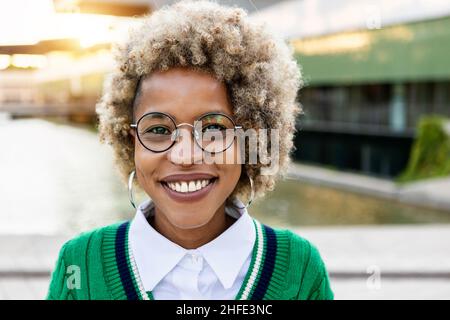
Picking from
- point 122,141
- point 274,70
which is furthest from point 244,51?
point 122,141

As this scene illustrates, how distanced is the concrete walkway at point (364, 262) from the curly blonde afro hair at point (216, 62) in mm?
3996

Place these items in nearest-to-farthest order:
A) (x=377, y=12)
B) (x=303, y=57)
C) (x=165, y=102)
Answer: (x=165, y=102)
(x=377, y=12)
(x=303, y=57)

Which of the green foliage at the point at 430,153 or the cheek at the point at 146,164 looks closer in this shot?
the cheek at the point at 146,164

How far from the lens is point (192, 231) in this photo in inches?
58.0

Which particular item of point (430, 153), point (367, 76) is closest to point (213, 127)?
point (430, 153)

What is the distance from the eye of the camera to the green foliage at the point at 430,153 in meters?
12.2

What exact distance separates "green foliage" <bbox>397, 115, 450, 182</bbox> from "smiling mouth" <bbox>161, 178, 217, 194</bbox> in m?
11.4

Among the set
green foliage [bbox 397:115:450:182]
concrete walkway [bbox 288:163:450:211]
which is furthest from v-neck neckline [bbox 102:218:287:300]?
green foliage [bbox 397:115:450:182]

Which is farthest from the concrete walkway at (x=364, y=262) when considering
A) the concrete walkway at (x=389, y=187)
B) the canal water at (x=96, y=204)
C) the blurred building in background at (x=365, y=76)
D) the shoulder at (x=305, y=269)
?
the shoulder at (x=305, y=269)

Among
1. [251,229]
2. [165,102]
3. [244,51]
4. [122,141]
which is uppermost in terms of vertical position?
[244,51]

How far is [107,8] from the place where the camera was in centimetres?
339

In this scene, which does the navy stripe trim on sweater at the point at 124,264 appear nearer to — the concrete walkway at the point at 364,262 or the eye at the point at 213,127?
the eye at the point at 213,127

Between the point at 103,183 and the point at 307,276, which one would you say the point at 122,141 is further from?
the point at 103,183

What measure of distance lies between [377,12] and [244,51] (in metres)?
0.89
